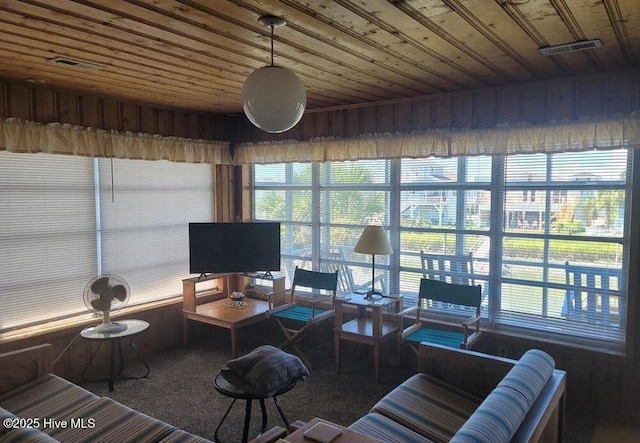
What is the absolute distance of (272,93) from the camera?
2197 mm

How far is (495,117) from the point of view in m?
3.73

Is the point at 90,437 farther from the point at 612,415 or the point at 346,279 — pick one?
the point at 612,415

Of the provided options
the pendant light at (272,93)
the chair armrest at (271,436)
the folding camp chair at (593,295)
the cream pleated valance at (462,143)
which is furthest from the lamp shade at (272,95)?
the folding camp chair at (593,295)

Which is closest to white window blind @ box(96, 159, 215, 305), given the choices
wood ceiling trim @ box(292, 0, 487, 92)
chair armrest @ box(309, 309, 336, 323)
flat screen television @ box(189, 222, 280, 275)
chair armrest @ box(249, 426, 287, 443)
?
flat screen television @ box(189, 222, 280, 275)

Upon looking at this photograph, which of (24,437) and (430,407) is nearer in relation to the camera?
(24,437)

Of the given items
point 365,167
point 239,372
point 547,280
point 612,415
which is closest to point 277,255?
point 365,167

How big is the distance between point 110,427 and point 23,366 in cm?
87

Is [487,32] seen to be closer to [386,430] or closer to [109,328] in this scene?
[386,430]

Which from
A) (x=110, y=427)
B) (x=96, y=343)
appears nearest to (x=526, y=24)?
(x=110, y=427)

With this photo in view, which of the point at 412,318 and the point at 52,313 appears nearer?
the point at 52,313

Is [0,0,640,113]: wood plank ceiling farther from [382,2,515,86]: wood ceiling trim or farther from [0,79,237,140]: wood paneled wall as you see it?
[0,79,237,140]: wood paneled wall

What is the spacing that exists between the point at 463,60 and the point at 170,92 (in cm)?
240

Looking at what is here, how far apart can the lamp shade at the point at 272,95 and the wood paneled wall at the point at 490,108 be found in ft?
6.70

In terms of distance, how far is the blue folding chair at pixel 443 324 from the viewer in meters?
3.68
